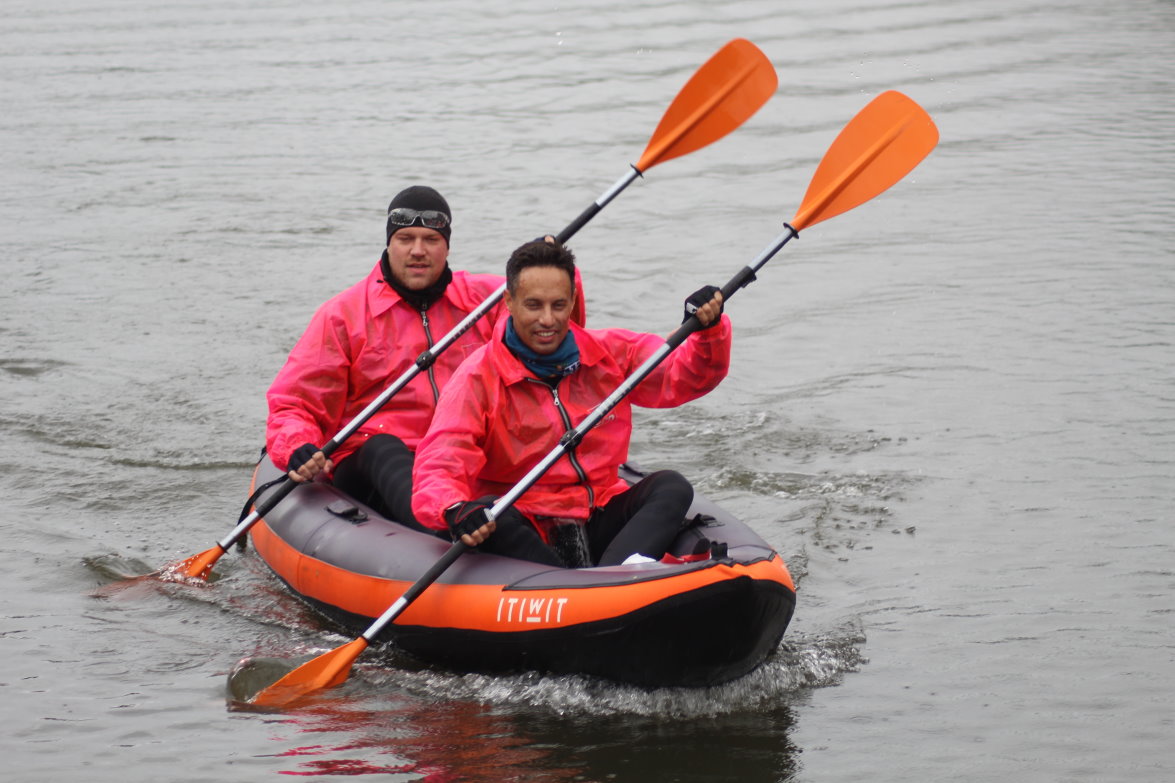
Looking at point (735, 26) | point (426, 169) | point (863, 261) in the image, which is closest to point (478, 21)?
point (735, 26)

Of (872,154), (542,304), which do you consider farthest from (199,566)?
(872,154)

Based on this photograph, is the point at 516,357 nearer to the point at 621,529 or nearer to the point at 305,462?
the point at 621,529

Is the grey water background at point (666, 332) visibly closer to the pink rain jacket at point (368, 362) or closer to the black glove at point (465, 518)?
the black glove at point (465, 518)

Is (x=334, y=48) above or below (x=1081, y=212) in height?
above

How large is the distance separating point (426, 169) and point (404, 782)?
10408mm

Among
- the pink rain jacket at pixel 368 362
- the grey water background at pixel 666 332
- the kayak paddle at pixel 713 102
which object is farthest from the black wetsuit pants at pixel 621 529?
the kayak paddle at pixel 713 102

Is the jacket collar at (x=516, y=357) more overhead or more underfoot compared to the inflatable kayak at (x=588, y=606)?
more overhead

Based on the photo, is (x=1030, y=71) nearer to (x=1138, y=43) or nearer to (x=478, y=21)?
(x=1138, y=43)

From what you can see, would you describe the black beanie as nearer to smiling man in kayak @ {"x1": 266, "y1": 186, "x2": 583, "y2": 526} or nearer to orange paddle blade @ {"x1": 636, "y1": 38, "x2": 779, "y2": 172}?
smiling man in kayak @ {"x1": 266, "y1": 186, "x2": 583, "y2": 526}

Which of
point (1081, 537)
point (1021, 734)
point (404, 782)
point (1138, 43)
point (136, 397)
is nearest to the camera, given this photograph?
point (404, 782)

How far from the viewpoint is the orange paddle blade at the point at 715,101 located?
6102 millimetres

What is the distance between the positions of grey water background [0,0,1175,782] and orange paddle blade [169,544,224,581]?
0.43ft

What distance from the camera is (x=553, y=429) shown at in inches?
189

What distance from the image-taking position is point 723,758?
14.0 feet
